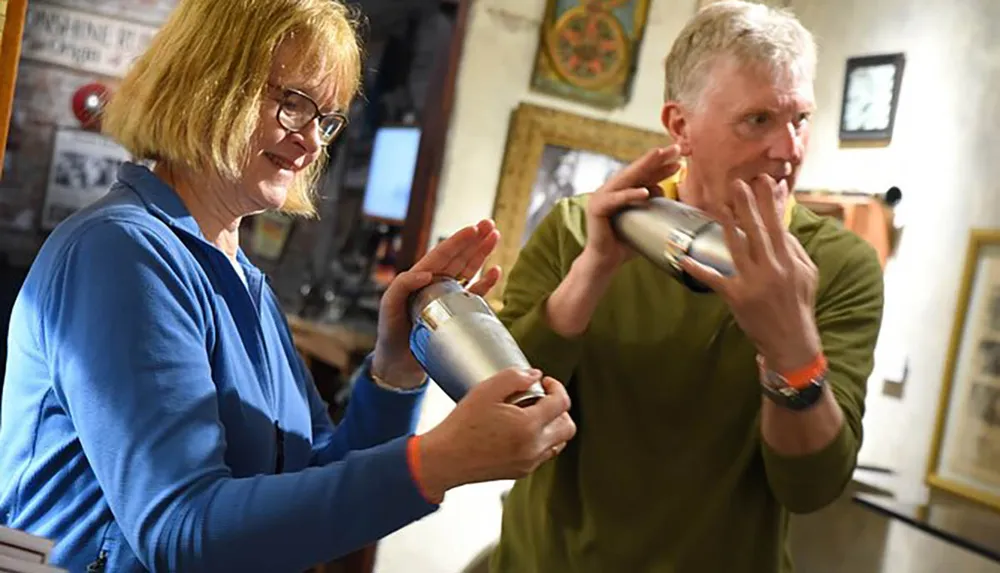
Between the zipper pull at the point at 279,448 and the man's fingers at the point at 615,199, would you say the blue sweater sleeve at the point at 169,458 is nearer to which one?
the zipper pull at the point at 279,448

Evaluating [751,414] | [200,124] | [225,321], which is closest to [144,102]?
[200,124]

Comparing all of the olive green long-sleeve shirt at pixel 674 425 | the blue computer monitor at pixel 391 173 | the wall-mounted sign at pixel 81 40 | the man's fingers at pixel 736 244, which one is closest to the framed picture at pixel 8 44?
the olive green long-sleeve shirt at pixel 674 425

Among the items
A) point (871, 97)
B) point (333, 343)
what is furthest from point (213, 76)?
point (333, 343)

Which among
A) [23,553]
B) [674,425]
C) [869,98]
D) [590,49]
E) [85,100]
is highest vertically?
[590,49]

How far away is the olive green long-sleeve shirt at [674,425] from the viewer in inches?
44.3

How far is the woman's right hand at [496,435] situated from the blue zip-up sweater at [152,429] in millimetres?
35

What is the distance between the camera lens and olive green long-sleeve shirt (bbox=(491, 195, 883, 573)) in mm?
1124

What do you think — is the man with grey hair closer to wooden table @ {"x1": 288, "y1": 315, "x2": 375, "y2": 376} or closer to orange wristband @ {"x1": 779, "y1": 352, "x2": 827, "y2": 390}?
orange wristband @ {"x1": 779, "y1": 352, "x2": 827, "y2": 390}

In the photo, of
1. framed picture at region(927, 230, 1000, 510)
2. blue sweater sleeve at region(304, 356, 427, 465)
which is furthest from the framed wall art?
blue sweater sleeve at region(304, 356, 427, 465)

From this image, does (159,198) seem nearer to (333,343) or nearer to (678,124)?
(678,124)

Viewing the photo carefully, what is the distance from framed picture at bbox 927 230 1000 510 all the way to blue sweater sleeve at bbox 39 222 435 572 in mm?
1301

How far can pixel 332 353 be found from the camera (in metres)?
3.53

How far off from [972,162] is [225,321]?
147cm

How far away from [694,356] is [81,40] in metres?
2.63
